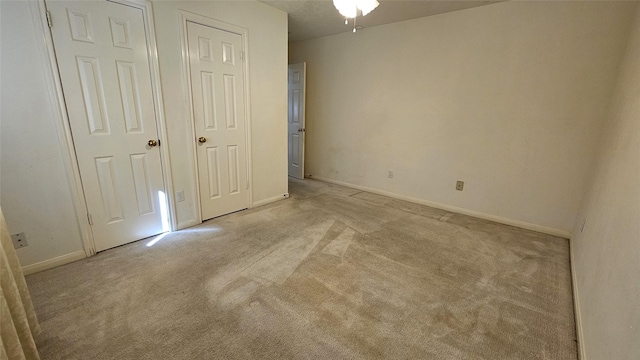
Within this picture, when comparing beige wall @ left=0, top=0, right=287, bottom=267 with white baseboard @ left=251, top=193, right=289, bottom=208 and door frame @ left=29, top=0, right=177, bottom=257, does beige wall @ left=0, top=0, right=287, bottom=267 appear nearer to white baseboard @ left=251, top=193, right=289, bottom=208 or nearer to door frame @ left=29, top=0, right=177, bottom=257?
door frame @ left=29, top=0, right=177, bottom=257

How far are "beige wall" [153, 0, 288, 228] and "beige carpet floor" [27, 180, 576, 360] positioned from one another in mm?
733

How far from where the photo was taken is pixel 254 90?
3.15 metres

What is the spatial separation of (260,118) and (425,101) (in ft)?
6.85

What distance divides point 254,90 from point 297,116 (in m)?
1.59

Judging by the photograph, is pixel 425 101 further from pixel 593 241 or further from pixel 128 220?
pixel 128 220

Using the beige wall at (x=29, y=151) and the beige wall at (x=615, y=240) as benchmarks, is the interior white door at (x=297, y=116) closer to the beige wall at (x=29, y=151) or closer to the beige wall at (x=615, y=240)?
the beige wall at (x=29, y=151)

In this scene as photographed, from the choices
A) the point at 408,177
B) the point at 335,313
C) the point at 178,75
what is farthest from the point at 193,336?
the point at 408,177

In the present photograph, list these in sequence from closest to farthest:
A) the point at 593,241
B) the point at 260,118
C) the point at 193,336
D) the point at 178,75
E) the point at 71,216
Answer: the point at 193,336
the point at 593,241
the point at 71,216
the point at 178,75
the point at 260,118

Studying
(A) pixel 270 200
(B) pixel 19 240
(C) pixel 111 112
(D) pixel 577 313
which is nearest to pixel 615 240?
(D) pixel 577 313

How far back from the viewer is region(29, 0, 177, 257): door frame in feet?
5.98

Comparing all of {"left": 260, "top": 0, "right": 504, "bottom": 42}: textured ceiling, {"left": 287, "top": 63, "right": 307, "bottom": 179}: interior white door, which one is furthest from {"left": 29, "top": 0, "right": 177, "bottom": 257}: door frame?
{"left": 287, "top": 63, "right": 307, "bottom": 179}: interior white door

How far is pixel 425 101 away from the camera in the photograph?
11.3ft

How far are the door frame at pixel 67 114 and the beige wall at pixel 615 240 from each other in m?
3.10

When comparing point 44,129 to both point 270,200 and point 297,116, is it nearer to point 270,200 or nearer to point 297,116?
point 270,200
